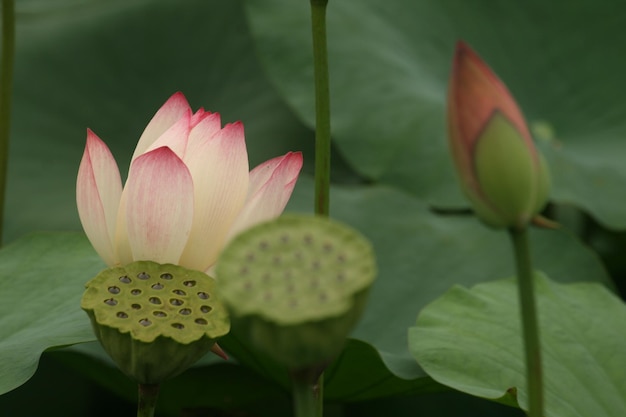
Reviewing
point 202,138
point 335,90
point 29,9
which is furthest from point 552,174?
point 29,9

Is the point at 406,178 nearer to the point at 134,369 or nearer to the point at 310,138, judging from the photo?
the point at 310,138

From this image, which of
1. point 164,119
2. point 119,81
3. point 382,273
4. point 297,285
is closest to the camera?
point 297,285

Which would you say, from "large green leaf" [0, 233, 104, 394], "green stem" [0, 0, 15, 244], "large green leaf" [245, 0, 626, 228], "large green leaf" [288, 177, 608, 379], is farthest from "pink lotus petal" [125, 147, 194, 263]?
"large green leaf" [245, 0, 626, 228]

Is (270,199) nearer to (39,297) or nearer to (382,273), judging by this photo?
(39,297)

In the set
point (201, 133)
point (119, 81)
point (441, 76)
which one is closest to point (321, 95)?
point (201, 133)

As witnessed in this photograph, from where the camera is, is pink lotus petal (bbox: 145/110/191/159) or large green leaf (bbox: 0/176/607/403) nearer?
pink lotus petal (bbox: 145/110/191/159)

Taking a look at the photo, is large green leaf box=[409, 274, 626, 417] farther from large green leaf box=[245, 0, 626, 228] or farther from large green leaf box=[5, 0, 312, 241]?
large green leaf box=[5, 0, 312, 241]
